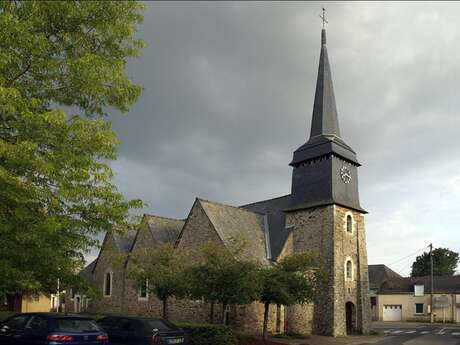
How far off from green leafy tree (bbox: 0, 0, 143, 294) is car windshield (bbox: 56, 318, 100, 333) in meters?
1.00

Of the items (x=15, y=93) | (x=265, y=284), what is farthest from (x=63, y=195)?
(x=265, y=284)

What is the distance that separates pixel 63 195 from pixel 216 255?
36.0 ft

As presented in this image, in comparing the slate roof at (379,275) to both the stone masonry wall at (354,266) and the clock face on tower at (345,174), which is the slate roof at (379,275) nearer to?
the stone masonry wall at (354,266)

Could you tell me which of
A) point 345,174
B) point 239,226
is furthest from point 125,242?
point 345,174

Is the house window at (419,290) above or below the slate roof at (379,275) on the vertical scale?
below

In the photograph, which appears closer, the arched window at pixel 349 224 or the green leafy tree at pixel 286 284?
the green leafy tree at pixel 286 284

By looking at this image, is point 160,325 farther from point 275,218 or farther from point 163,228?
point 163,228

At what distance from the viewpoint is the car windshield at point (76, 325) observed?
10.7 metres

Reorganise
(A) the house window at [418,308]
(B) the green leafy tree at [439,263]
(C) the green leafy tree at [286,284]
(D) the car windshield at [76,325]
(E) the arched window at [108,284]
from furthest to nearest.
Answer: (B) the green leafy tree at [439,263], (A) the house window at [418,308], (E) the arched window at [108,284], (C) the green leafy tree at [286,284], (D) the car windshield at [76,325]

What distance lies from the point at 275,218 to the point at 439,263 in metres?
54.8

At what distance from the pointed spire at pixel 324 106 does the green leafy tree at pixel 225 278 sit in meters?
16.0

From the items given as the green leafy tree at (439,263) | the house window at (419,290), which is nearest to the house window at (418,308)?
the house window at (419,290)

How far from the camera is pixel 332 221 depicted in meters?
28.8

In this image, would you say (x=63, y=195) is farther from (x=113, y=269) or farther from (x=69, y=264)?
(x=113, y=269)
